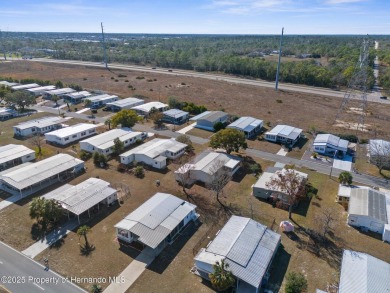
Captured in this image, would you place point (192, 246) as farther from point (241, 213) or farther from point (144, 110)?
point (144, 110)

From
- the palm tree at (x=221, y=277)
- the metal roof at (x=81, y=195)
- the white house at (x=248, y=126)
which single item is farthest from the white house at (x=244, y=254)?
the white house at (x=248, y=126)

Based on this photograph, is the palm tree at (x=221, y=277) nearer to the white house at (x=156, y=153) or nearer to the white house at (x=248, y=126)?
the white house at (x=156, y=153)

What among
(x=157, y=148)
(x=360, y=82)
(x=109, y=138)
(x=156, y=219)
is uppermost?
(x=360, y=82)

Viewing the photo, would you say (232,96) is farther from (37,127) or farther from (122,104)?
(37,127)

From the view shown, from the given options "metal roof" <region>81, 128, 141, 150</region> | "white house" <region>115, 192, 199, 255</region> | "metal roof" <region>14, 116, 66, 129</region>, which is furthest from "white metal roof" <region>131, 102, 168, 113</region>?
"white house" <region>115, 192, 199, 255</region>

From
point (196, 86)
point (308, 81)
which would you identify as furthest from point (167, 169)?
point (308, 81)

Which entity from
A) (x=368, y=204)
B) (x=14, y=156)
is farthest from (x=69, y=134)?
(x=368, y=204)
